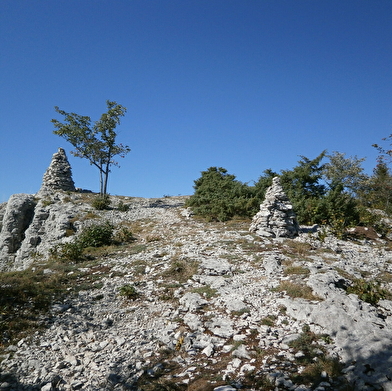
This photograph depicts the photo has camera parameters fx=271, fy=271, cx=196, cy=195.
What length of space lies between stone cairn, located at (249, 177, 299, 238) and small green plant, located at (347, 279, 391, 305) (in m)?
8.24

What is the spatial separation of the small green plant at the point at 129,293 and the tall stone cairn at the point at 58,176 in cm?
3626

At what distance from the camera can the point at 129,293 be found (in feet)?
39.0

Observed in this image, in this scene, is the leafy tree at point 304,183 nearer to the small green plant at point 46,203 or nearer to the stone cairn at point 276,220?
the stone cairn at point 276,220

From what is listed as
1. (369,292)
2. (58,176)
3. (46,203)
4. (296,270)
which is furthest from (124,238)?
(58,176)

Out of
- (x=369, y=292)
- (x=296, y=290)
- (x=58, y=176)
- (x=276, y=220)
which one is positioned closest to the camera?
(x=369, y=292)

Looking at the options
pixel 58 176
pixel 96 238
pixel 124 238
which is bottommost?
pixel 96 238

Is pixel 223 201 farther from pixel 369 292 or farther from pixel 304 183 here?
pixel 369 292

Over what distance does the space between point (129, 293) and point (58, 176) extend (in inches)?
1541

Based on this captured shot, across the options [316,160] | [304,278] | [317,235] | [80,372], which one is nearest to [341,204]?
[317,235]

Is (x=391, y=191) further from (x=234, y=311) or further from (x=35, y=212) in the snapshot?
(x=35, y=212)

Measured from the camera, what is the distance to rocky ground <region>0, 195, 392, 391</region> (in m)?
6.92

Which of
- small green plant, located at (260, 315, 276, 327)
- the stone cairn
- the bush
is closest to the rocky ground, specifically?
small green plant, located at (260, 315, 276, 327)

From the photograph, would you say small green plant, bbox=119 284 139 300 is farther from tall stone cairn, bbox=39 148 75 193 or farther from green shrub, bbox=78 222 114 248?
tall stone cairn, bbox=39 148 75 193

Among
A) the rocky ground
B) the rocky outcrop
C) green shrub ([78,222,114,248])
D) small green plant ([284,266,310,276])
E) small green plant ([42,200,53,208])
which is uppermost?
small green plant ([42,200,53,208])
